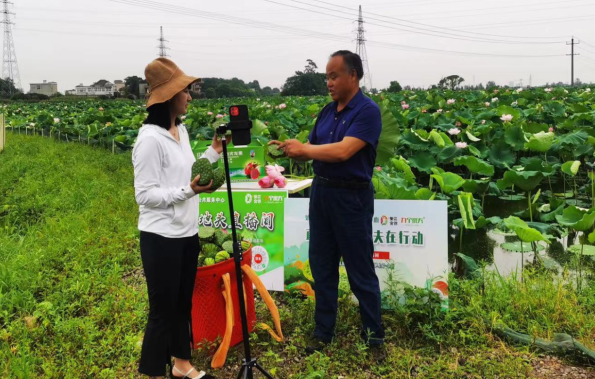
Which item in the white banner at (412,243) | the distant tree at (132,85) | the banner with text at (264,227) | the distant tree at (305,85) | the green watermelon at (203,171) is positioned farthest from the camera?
the distant tree at (132,85)

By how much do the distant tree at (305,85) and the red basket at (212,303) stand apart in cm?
3557

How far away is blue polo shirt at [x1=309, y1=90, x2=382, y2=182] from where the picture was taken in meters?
2.23

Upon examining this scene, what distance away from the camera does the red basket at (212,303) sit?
2.52 m

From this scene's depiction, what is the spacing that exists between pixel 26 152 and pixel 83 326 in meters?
7.06

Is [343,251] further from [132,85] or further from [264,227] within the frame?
[132,85]

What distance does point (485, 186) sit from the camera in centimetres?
496

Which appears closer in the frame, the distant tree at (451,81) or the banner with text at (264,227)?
the banner with text at (264,227)

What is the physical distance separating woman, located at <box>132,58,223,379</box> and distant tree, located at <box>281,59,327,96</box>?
35965 mm

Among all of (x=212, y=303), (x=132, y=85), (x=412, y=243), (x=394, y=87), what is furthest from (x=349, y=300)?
(x=132, y=85)

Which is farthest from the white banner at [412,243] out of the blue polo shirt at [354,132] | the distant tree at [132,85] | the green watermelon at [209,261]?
the distant tree at [132,85]

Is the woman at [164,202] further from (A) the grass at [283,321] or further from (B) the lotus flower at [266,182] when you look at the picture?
(B) the lotus flower at [266,182]

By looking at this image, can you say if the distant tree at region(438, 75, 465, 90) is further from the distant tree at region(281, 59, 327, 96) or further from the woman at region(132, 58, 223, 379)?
the woman at region(132, 58, 223, 379)

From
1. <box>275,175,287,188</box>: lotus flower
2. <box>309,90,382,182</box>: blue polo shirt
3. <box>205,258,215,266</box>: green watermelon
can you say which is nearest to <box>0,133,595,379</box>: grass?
<box>205,258,215,266</box>: green watermelon

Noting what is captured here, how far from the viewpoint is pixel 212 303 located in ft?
8.48
